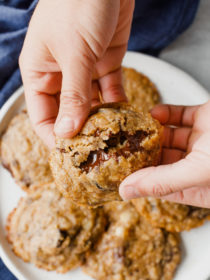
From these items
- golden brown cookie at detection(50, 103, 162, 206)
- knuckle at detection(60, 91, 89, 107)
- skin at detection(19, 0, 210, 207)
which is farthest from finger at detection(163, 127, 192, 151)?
knuckle at detection(60, 91, 89, 107)

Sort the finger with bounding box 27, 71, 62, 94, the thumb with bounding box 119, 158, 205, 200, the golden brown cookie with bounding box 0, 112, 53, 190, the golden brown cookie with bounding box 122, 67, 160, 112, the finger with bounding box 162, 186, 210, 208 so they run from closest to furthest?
the thumb with bounding box 119, 158, 205, 200
the finger with bounding box 162, 186, 210, 208
the finger with bounding box 27, 71, 62, 94
the golden brown cookie with bounding box 0, 112, 53, 190
the golden brown cookie with bounding box 122, 67, 160, 112

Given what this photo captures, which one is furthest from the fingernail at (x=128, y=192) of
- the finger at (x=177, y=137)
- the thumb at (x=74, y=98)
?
the finger at (x=177, y=137)

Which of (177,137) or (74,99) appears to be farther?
(177,137)

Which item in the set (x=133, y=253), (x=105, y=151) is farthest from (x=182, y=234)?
(x=105, y=151)

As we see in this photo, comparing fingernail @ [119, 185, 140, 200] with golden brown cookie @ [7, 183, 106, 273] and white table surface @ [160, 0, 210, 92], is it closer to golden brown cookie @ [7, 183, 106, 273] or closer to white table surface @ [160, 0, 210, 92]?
golden brown cookie @ [7, 183, 106, 273]

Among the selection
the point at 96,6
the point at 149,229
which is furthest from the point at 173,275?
the point at 96,6

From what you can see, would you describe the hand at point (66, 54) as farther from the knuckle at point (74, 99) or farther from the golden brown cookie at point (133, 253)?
the golden brown cookie at point (133, 253)

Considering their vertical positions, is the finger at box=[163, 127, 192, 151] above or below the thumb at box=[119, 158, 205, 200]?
below

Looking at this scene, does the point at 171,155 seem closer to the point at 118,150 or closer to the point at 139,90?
the point at 118,150
